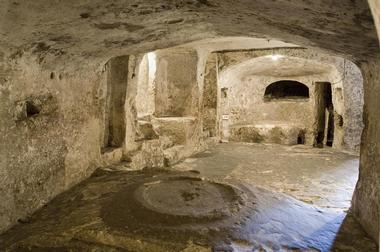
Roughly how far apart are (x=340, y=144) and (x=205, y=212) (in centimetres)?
589

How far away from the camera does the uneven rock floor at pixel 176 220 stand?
1.84 meters

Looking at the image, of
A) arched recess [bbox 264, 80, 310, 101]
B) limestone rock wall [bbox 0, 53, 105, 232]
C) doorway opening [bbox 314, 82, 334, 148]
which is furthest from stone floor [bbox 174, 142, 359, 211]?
arched recess [bbox 264, 80, 310, 101]

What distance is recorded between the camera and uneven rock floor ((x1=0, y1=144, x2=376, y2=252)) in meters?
1.84

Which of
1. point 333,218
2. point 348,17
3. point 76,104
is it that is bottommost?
point 333,218

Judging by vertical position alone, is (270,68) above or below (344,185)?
above

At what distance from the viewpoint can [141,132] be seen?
5.02m

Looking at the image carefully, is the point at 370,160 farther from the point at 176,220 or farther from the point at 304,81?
the point at 304,81

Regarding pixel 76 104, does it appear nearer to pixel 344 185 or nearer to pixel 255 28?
pixel 255 28

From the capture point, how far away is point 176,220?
2084mm

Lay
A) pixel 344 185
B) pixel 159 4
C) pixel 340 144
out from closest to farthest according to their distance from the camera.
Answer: pixel 159 4 → pixel 344 185 → pixel 340 144

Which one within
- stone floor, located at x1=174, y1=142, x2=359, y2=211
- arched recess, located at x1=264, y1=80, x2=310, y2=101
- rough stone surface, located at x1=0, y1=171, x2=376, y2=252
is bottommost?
stone floor, located at x1=174, y1=142, x2=359, y2=211

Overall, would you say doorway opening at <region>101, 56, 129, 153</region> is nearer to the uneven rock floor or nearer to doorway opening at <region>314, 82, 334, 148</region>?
the uneven rock floor

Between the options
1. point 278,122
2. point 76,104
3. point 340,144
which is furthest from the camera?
point 278,122

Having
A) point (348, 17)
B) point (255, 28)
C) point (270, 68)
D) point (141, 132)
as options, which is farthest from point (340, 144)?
point (348, 17)
